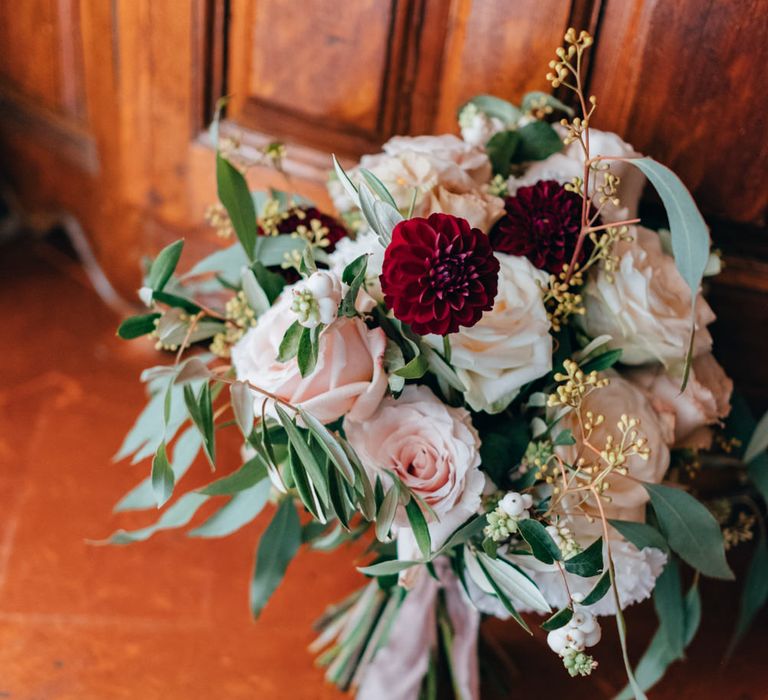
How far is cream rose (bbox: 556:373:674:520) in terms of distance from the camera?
615 mm

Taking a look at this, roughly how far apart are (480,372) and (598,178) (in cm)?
19

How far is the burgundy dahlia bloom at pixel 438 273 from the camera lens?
0.50m

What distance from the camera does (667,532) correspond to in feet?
2.08

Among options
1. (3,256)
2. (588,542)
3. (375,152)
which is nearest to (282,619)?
(588,542)

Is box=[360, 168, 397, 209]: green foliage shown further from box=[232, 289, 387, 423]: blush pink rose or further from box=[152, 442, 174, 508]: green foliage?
box=[152, 442, 174, 508]: green foliage

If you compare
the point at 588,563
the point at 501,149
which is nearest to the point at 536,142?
the point at 501,149

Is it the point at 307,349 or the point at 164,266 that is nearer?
the point at 307,349

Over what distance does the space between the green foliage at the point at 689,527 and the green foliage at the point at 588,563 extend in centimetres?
9

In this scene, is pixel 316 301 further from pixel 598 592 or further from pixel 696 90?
pixel 696 90

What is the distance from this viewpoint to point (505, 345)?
573 millimetres

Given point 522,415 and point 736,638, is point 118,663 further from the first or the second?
point 736,638

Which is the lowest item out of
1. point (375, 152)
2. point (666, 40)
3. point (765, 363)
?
point (765, 363)

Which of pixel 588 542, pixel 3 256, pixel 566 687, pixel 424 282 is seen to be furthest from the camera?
pixel 3 256

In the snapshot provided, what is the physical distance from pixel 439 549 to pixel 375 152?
0.50 meters
